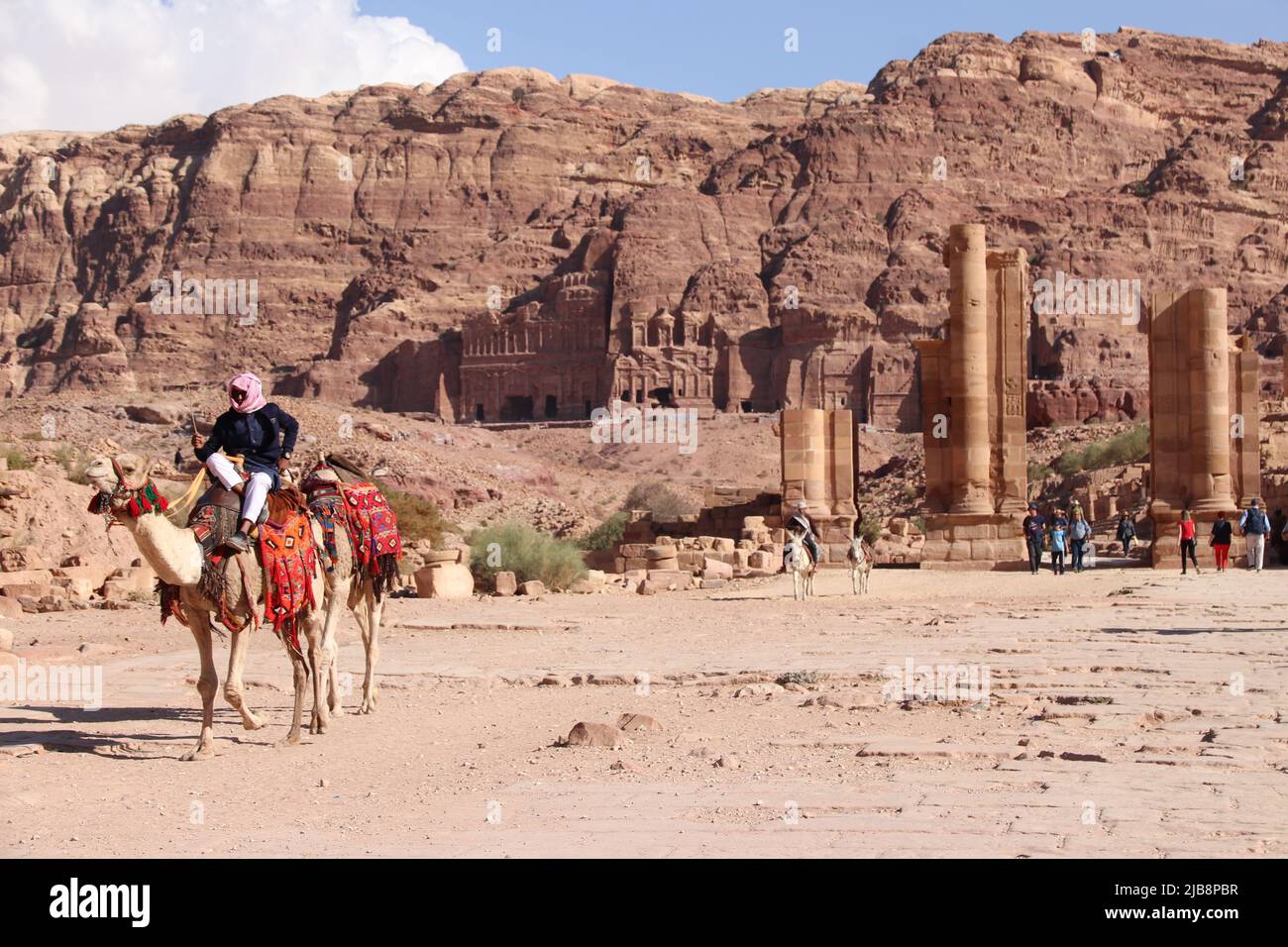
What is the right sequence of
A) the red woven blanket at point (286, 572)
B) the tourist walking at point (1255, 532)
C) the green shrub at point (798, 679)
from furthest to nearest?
the tourist walking at point (1255, 532) → the green shrub at point (798, 679) → the red woven blanket at point (286, 572)

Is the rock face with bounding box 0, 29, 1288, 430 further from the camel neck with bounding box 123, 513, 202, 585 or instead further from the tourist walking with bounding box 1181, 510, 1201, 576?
the camel neck with bounding box 123, 513, 202, 585

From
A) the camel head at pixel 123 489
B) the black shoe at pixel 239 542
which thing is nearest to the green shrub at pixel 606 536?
the black shoe at pixel 239 542

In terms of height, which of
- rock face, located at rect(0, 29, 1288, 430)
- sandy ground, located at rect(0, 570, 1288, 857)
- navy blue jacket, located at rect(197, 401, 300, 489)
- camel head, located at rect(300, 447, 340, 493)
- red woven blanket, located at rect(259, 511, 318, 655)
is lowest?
sandy ground, located at rect(0, 570, 1288, 857)

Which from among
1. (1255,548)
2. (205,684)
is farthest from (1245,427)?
(205,684)

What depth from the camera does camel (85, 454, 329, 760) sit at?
31.9 ft

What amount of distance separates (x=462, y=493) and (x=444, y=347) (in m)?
55.1

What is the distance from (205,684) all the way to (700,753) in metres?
3.14

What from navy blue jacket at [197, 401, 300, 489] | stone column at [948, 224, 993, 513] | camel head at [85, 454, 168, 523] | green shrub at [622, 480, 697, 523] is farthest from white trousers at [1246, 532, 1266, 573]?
green shrub at [622, 480, 697, 523]

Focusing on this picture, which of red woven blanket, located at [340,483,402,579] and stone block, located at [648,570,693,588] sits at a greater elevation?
red woven blanket, located at [340,483,402,579]

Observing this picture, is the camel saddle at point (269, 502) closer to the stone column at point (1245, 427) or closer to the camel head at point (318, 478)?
the camel head at point (318, 478)

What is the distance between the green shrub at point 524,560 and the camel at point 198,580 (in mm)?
16236

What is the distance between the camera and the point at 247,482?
10.5m

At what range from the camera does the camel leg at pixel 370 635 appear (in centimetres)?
1243

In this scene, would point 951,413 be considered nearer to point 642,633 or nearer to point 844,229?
point 642,633
